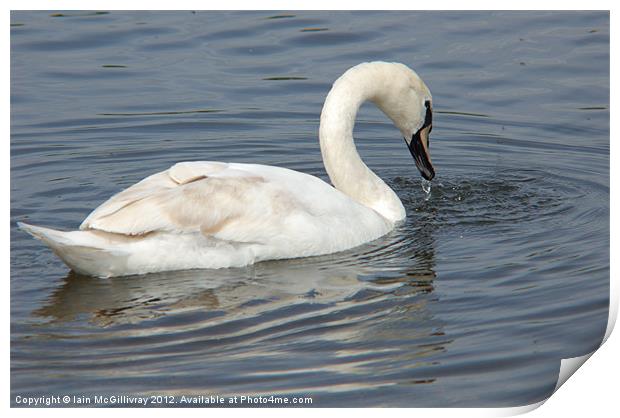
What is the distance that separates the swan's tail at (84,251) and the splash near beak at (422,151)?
3.00 metres

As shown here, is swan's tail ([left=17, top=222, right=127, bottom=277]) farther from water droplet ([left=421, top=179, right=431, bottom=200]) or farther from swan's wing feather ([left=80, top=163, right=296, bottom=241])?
water droplet ([left=421, top=179, right=431, bottom=200])

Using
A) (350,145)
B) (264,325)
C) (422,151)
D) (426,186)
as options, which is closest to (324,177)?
(426,186)

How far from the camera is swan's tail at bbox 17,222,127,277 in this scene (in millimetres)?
8125

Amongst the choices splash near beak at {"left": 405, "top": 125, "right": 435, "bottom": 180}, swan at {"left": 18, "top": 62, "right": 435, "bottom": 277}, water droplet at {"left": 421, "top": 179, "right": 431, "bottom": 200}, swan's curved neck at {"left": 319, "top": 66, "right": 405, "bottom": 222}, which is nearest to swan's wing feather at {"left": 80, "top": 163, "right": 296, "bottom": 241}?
swan at {"left": 18, "top": 62, "right": 435, "bottom": 277}

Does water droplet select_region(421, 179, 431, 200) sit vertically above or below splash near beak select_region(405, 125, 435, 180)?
below

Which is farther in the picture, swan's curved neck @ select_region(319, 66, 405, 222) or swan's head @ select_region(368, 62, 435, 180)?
swan's head @ select_region(368, 62, 435, 180)

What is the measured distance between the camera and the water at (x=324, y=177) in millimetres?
7047

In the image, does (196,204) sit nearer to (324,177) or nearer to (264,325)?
(264,325)

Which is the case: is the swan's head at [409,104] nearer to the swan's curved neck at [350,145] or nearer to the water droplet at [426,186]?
the swan's curved neck at [350,145]

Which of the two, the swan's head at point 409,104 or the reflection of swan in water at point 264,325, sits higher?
the swan's head at point 409,104

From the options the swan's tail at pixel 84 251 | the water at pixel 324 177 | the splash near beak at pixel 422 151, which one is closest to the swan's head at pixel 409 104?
the splash near beak at pixel 422 151

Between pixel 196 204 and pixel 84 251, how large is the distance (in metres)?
0.83

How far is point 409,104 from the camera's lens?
33.0 feet

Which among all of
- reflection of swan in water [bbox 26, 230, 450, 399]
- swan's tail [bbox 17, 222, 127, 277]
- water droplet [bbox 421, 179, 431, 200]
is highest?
swan's tail [bbox 17, 222, 127, 277]
